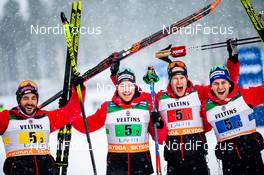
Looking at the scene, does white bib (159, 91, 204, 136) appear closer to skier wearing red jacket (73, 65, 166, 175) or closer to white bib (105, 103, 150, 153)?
skier wearing red jacket (73, 65, 166, 175)

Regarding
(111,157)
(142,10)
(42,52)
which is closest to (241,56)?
(111,157)

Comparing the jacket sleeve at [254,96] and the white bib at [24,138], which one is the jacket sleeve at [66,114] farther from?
the jacket sleeve at [254,96]

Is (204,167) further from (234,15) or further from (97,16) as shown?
(97,16)

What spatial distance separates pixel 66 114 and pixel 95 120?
382mm

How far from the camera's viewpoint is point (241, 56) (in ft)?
35.5

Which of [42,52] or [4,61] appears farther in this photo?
[42,52]

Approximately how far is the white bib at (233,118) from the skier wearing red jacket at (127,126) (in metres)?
0.70

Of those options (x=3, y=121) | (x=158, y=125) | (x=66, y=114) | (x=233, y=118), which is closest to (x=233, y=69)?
(x=233, y=118)

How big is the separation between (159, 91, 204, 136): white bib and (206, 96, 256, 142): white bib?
0.74 feet

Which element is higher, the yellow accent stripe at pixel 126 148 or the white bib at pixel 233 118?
the white bib at pixel 233 118

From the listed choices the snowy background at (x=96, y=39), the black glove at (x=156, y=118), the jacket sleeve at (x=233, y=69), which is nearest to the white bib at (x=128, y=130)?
the black glove at (x=156, y=118)

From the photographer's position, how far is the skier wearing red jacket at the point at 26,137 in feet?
14.1

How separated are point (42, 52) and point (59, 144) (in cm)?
1781

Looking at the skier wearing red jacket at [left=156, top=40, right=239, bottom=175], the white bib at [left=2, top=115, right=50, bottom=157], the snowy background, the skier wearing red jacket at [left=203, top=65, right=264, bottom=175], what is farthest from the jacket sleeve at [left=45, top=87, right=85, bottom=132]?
the snowy background
